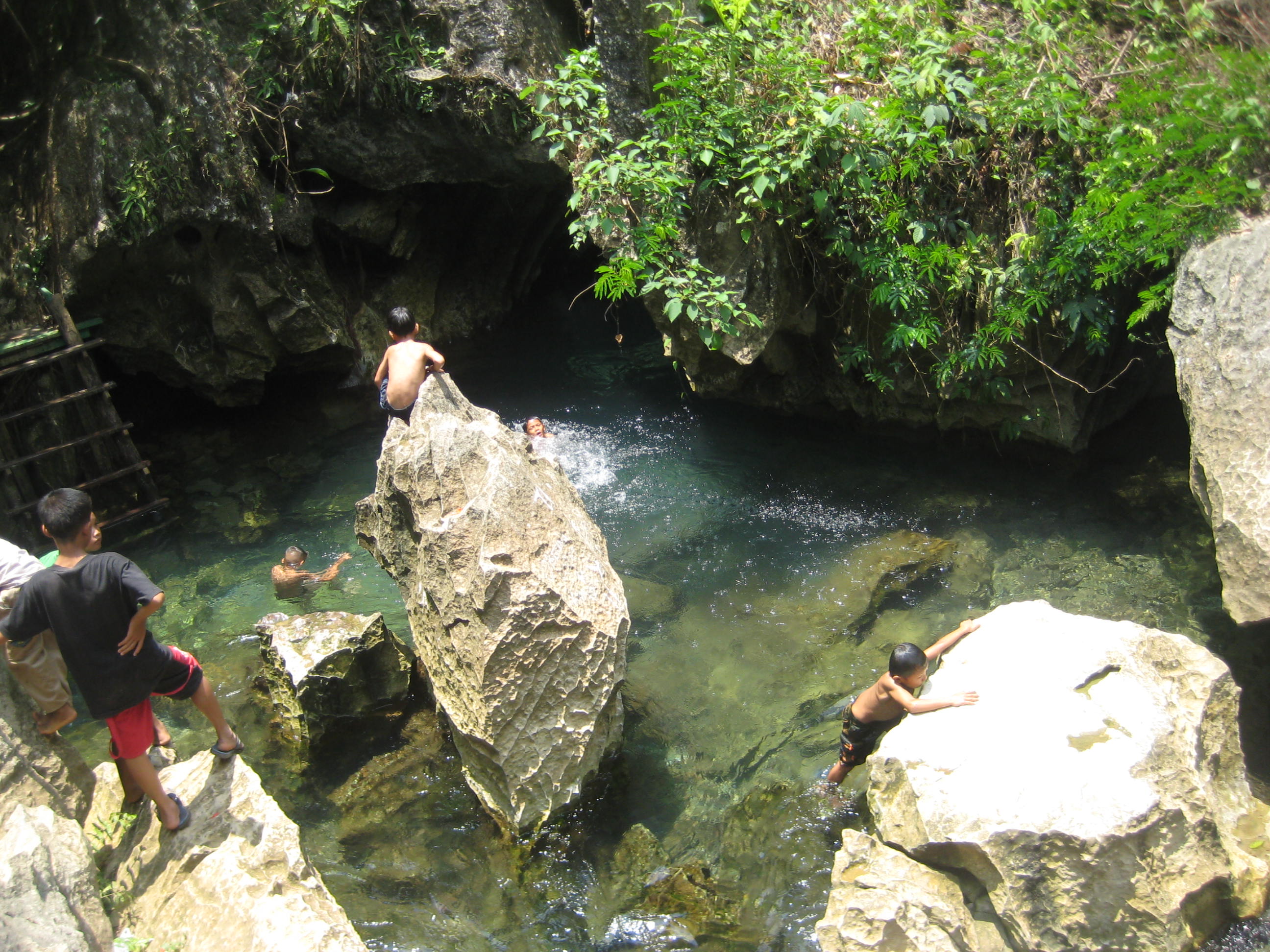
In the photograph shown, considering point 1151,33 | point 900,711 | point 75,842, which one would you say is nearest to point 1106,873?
point 900,711

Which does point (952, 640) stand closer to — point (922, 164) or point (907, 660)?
point (907, 660)

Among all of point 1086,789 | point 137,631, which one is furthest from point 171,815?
point 1086,789

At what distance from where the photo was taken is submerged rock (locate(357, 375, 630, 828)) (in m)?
4.21

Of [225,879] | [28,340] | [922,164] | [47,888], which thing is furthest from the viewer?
[28,340]

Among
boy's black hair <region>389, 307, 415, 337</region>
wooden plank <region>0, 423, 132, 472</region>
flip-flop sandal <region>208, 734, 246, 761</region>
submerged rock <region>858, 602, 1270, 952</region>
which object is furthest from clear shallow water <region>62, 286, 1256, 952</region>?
boy's black hair <region>389, 307, 415, 337</region>

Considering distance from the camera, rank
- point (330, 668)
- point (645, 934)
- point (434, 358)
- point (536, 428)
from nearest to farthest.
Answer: point (645, 934)
point (330, 668)
point (434, 358)
point (536, 428)

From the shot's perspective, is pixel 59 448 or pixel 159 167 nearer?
pixel 59 448

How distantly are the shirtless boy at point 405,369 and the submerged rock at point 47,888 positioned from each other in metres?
3.00

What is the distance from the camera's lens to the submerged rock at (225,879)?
311 cm

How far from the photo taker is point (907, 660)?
4293 millimetres

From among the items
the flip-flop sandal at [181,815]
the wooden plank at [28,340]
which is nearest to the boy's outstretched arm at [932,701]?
the flip-flop sandal at [181,815]

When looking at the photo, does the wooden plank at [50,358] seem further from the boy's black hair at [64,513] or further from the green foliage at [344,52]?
the boy's black hair at [64,513]

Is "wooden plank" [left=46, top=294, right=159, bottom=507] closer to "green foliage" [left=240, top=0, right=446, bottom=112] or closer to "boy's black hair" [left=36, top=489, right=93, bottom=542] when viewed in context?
"green foliage" [left=240, top=0, right=446, bottom=112]

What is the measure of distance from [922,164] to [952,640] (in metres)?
3.71
